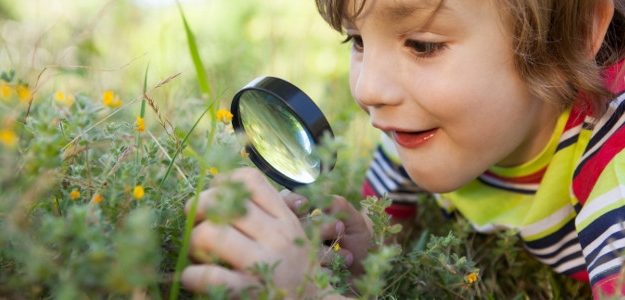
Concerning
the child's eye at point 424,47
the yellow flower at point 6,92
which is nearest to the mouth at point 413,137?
the child's eye at point 424,47

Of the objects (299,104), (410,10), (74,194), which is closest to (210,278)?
(74,194)

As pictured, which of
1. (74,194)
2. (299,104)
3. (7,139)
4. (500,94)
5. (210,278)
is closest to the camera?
(7,139)

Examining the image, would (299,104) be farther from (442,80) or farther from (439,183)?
(439,183)

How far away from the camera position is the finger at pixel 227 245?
54.4 inches

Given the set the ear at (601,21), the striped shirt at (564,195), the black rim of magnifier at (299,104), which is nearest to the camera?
the black rim of magnifier at (299,104)

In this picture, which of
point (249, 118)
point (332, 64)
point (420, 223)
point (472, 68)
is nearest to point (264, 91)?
point (249, 118)

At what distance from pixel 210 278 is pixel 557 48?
1.19 metres

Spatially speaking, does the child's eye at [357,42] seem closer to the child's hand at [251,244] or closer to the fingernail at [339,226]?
the fingernail at [339,226]

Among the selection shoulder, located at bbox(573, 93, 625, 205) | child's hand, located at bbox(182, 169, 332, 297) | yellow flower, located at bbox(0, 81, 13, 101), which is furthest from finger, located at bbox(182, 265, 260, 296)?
shoulder, located at bbox(573, 93, 625, 205)

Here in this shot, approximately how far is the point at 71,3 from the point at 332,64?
1.73m

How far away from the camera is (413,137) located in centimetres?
202

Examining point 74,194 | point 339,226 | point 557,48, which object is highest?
point 557,48

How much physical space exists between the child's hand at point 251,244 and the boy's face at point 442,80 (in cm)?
50

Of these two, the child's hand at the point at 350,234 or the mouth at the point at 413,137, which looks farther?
the mouth at the point at 413,137
